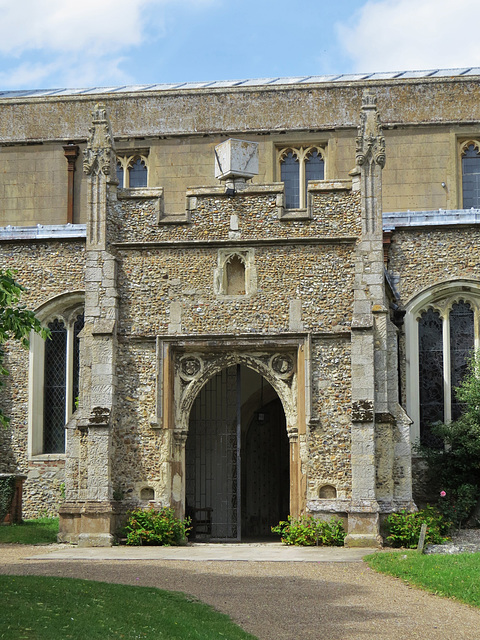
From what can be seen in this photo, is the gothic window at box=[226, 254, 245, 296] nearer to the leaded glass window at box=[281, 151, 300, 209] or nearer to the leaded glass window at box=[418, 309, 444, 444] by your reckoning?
the leaded glass window at box=[418, 309, 444, 444]

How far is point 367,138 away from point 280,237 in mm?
2382

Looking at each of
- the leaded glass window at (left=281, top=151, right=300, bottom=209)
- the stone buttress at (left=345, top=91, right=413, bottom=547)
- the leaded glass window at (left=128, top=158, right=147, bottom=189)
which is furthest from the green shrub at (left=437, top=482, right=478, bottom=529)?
the leaded glass window at (left=128, top=158, right=147, bottom=189)

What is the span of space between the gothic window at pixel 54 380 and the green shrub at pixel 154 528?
5.40 metres

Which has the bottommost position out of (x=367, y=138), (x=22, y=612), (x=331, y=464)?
(x=22, y=612)

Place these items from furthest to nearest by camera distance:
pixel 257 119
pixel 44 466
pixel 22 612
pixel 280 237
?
pixel 257 119 → pixel 44 466 → pixel 280 237 → pixel 22 612

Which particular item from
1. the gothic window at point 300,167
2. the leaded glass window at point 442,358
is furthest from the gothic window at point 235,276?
the gothic window at point 300,167

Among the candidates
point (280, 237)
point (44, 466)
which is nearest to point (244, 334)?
point (280, 237)

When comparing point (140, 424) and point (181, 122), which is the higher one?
point (181, 122)

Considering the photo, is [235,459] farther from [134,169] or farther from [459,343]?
[134,169]

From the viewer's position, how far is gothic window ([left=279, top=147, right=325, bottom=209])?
87.4 ft

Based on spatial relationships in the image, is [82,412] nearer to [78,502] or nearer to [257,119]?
[78,502]

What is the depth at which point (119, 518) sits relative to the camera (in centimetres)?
1916

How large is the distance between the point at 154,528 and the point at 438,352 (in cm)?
775

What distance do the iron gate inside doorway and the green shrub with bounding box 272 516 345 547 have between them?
7.69ft
